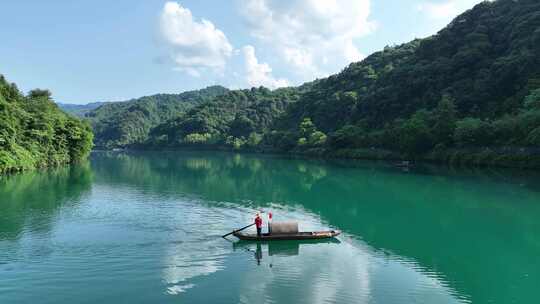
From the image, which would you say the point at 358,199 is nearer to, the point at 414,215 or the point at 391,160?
the point at 414,215

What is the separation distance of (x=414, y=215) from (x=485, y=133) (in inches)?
1865

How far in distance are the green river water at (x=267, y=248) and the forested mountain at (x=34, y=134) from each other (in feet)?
53.6

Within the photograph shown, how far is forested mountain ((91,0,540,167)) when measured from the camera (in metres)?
75.0

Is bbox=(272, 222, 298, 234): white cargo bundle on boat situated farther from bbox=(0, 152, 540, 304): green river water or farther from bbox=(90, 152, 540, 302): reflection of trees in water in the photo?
bbox=(90, 152, 540, 302): reflection of trees in water

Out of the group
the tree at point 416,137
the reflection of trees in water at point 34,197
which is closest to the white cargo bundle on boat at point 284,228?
the reflection of trees in water at point 34,197

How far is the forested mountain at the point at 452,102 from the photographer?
75000mm

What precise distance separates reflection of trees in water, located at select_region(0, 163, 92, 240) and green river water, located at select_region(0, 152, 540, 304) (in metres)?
0.13

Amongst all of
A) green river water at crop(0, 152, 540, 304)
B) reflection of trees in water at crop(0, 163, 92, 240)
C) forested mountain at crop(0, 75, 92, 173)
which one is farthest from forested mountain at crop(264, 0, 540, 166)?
forested mountain at crop(0, 75, 92, 173)

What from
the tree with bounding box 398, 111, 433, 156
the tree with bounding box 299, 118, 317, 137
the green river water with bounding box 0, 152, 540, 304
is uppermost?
the tree with bounding box 299, 118, 317, 137

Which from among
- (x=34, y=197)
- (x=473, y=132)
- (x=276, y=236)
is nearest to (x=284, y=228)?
(x=276, y=236)

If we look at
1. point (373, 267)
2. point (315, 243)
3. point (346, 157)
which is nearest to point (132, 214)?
point (315, 243)

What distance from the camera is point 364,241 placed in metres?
26.7

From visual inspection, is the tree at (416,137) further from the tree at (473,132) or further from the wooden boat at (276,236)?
the wooden boat at (276,236)

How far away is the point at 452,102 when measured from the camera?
93.5 metres
